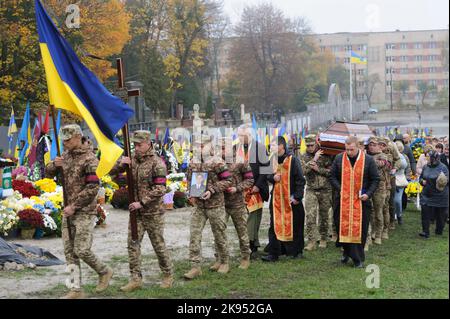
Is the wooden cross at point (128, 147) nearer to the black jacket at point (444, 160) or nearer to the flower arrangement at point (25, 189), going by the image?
the flower arrangement at point (25, 189)

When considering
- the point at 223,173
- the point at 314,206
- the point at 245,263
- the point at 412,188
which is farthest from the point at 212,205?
the point at 412,188

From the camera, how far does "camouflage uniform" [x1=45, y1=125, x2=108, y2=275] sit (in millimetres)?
7441

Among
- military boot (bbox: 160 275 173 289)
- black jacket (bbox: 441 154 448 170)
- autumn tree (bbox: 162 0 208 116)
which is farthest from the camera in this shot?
autumn tree (bbox: 162 0 208 116)

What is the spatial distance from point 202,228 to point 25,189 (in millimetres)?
5500

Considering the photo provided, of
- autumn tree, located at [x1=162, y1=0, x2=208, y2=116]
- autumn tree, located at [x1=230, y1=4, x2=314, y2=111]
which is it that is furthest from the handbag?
Result: autumn tree, located at [x1=230, y1=4, x2=314, y2=111]

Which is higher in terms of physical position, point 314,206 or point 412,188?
point 314,206

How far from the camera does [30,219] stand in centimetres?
1196

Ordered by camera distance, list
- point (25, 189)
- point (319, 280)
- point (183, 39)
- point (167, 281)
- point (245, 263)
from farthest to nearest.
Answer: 1. point (183, 39)
2. point (25, 189)
3. point (245, 263)
4. point (319, 280)
5. point (167, 281)

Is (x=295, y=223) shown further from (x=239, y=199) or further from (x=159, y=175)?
(x=159, y=175)

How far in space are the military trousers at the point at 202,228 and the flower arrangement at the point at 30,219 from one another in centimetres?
423

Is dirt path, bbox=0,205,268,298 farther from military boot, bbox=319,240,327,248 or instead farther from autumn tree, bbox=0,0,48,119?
autumn tree, bbox=0,0,48,119

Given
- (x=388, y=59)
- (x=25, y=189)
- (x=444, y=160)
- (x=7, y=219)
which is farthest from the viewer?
(x=388, y=59)

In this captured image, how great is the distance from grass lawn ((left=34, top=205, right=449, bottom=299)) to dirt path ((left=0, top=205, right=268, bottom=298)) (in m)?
0.30

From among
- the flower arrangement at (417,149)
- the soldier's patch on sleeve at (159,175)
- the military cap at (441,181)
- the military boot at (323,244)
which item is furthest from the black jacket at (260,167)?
the flower arrangement at (417,149)
